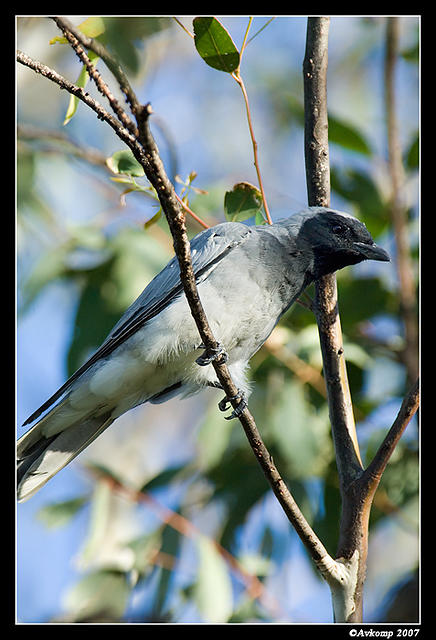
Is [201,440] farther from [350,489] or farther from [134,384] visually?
[350,489]

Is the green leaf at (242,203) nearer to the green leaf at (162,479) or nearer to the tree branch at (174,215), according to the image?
the tree branch at (174,215)

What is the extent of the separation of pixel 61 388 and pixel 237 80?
1.58m

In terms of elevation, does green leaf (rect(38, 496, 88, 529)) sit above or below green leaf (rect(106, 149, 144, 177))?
below

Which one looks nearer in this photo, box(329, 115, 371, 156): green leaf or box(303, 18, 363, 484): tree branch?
box(303, 18, 363, 484): tree branch

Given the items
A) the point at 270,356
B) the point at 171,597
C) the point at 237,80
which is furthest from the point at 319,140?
the point at 171,597

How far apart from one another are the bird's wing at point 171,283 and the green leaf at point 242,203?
31 centimetres

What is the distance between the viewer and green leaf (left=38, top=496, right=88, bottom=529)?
447 centimetres

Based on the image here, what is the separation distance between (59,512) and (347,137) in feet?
10.6

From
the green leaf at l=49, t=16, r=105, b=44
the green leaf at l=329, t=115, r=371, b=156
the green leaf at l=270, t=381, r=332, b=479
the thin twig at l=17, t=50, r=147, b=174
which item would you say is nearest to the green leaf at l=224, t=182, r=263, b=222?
the green leaf at l=49, t=16, r=105, b=44

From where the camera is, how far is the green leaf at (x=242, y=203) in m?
3.07

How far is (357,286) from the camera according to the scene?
4820 mm

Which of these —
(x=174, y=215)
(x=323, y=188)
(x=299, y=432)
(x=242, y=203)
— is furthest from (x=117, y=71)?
(x=299, y=432)

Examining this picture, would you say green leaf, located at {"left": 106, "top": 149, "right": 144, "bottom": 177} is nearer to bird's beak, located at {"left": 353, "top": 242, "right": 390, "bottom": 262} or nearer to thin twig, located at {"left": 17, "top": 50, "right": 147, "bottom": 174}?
thin twig, located at {"left": 17, "top": 50, "right": 147, "bottom": 174}

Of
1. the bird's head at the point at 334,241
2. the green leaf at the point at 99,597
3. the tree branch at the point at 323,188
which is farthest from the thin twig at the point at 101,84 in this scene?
the green leaf at the point at 99,597
